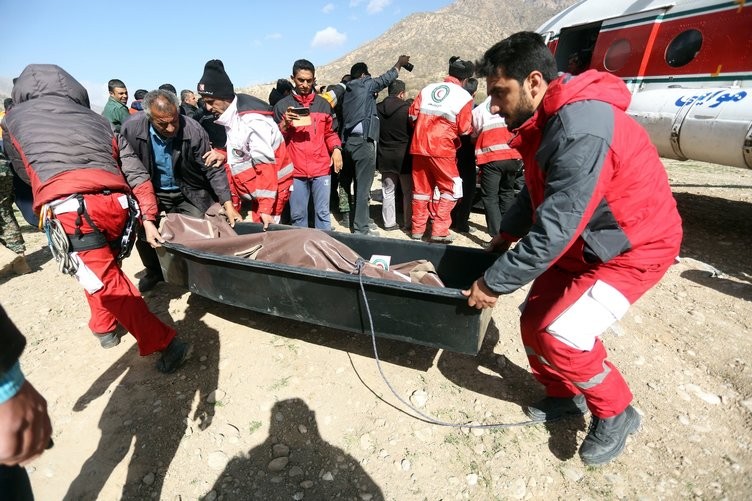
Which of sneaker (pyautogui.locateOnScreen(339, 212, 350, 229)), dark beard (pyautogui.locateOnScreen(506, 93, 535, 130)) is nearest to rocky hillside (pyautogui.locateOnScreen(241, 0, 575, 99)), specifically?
sneaker (pyautogui.locateOnScreen(339, 212, 350, 229))

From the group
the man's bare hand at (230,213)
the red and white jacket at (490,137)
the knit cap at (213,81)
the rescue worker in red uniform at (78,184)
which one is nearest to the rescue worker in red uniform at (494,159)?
the red and white jacket at (490,137)

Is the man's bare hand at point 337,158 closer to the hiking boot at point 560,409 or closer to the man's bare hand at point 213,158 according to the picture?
the man's bare hand at point 213,158

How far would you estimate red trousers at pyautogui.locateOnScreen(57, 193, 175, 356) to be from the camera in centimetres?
231

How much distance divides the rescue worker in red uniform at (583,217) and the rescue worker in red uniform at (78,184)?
2224mm

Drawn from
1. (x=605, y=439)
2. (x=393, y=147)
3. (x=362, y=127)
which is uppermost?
(x=362, y=127)

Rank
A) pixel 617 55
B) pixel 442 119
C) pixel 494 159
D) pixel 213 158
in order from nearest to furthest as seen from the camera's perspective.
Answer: pixel 213 158, pixel 442 119, pixel 494 159, pixel 617 55

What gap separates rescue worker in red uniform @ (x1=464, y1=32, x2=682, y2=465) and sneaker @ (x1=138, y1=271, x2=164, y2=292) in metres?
3.44

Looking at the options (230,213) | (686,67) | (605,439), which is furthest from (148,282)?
(686,67)

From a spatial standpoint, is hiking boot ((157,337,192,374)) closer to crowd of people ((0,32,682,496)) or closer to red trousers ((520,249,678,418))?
crowd of people ((0,32,682,496))

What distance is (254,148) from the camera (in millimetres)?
3496

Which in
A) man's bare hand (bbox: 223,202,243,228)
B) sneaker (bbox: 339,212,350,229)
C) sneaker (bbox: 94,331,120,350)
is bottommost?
sneaker (bbox: 339,212,350,229)

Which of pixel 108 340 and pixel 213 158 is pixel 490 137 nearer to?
pixel 213 158

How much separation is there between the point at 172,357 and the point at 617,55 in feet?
22.7

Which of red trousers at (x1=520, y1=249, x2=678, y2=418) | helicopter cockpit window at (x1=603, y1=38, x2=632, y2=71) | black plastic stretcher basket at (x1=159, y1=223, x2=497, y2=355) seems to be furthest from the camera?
helicopter cockpit window at (x1=603, y1=38, x2=632, y2=71)
